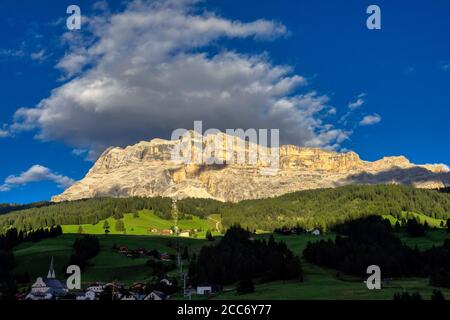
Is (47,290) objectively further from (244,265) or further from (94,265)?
(94,265)

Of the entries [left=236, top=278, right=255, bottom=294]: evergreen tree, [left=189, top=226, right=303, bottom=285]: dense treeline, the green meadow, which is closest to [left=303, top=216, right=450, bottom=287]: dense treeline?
the green meadow

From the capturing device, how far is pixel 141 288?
403 feet

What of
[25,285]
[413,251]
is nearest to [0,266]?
[25,285]

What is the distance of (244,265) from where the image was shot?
13600 cm

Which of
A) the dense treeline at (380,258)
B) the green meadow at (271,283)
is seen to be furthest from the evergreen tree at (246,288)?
the dense treeline at (380,258)

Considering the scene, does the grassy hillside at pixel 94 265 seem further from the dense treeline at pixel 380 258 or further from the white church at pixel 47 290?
the dense treeline at pixel 380 258

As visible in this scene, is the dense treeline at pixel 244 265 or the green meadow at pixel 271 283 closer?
the green meadow at pixel 271 283

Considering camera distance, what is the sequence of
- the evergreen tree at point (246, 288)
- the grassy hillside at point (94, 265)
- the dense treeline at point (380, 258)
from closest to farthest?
the evergreen tree at point (246, 288), the dense treeline at point (380, 258), the grassy hillside at point (94, 265)

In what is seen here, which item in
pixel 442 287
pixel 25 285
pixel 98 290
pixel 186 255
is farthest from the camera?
pixel 186 255

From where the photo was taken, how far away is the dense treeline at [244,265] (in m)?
126

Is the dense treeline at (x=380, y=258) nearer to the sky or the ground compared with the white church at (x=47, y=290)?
nearer to the sky

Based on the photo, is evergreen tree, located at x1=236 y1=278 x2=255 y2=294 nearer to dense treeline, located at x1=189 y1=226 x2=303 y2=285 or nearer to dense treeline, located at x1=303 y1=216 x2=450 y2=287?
dense treeline, located at x1=189 y1=226 x2=303 y2=285
